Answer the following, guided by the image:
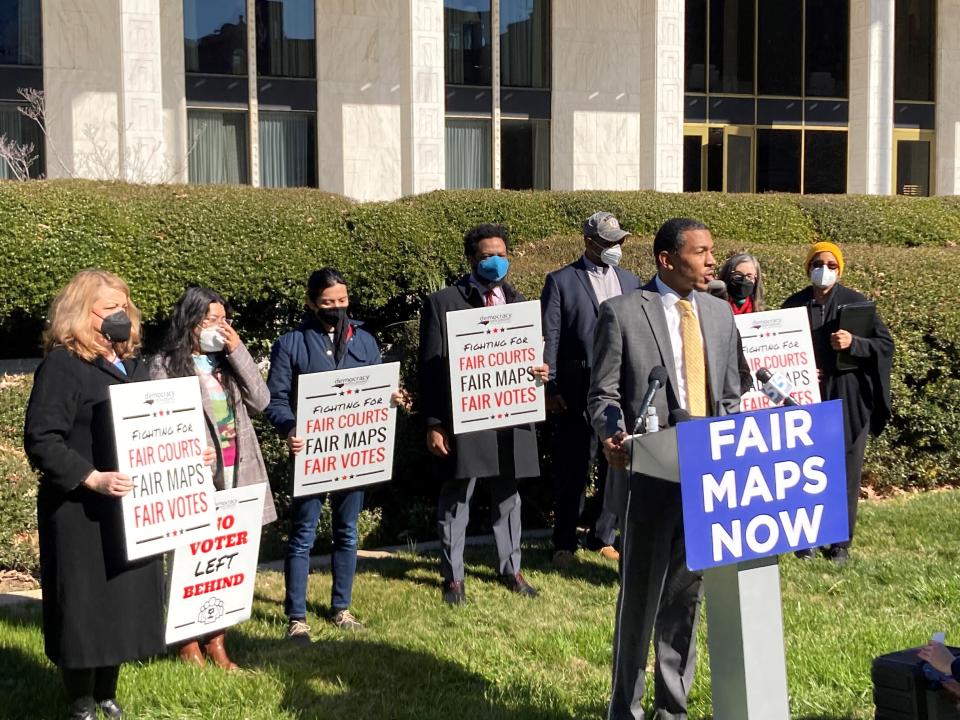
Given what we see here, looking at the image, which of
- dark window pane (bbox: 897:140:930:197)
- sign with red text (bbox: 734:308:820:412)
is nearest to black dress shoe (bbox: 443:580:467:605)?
sign with red text (bbox: 734:308:820:412)

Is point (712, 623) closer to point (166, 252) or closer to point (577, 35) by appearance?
point (166, 252)

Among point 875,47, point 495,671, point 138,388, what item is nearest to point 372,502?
point 495,671

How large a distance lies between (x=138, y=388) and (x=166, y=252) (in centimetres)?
684

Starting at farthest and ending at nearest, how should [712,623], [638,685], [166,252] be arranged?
[166,252] < [638,685] < [712,623]

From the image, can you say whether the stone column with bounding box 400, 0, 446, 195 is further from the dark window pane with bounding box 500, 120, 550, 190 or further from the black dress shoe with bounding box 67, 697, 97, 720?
the black dress shoe with bounding box 67, 697, 97, 720

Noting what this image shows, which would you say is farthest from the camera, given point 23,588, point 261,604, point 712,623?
point 23,588

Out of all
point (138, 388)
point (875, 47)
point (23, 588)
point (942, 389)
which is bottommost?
point (23, 588)

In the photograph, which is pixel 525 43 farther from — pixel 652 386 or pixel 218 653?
pixel 652 386

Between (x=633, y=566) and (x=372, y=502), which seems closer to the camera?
(x=633, y=566)

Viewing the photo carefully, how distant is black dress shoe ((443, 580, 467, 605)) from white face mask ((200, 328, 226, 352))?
6.97 feet

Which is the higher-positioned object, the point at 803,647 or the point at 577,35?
the point at 577,35

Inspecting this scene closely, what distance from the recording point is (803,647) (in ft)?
20.8

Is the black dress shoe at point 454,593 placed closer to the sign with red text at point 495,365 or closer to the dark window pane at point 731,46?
the sign with red text at point 495,365

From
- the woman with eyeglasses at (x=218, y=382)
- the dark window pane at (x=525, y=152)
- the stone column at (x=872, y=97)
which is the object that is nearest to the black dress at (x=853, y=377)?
the woman with eyeglasses at (x=218, y=382)
